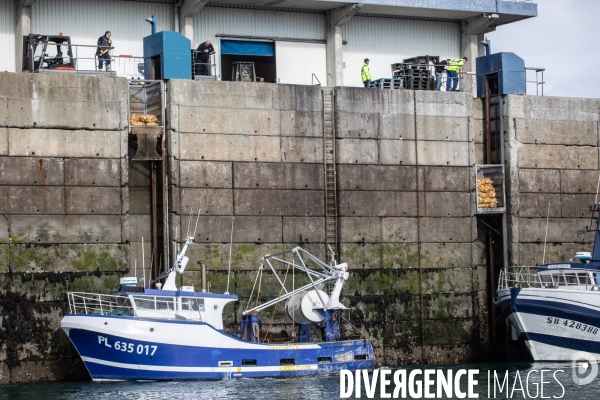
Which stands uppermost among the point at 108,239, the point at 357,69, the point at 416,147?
the point at 357,69

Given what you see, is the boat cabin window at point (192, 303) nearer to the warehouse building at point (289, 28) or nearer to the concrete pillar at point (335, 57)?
the warehouse building at point (289, 28)

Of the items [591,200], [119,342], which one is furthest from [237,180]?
[591,200]

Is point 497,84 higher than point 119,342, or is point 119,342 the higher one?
point 497,84

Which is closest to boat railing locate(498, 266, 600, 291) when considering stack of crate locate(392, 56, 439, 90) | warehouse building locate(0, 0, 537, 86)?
stack of crate locate(392, 56, 439, 90)

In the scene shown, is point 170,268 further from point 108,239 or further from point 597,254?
point 597,254

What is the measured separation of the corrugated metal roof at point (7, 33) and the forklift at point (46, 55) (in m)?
1.03

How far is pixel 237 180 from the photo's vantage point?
32469 mm

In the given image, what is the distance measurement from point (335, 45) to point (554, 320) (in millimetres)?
10958

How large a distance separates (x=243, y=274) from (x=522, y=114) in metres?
10.1

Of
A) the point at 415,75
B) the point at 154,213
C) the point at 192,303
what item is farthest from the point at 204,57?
the point at 192,303

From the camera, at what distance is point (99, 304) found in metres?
29.9

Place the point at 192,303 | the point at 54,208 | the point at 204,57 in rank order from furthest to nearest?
the point at 204,57 → the point at 54,208 → the point at 192,303

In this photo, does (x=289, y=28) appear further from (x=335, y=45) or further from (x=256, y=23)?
(x=335, y=45)

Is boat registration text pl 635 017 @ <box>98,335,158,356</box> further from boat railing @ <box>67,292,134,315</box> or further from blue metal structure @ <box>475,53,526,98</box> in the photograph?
blue metal structure @ <box>475,53,526,98</box>
